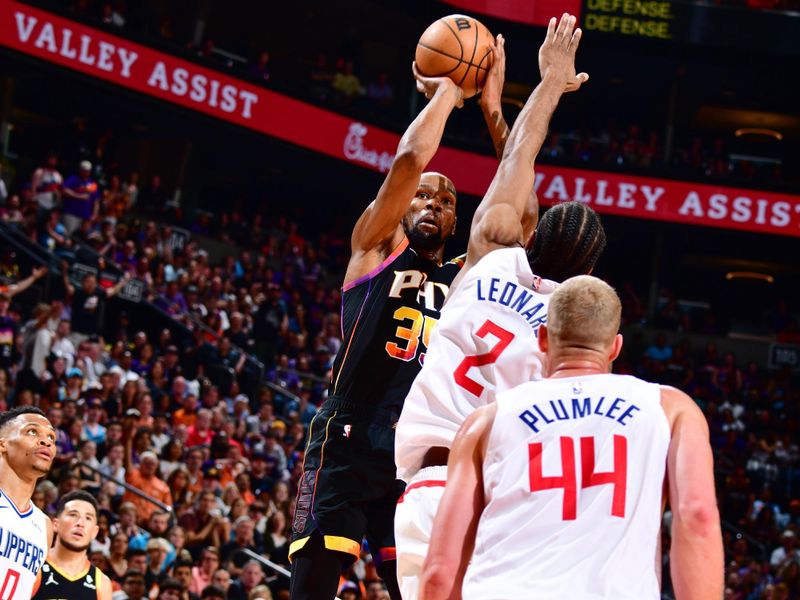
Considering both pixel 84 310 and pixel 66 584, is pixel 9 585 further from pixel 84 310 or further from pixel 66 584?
pixel 84 310

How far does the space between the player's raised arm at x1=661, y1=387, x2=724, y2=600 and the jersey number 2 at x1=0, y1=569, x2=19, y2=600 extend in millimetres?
4822

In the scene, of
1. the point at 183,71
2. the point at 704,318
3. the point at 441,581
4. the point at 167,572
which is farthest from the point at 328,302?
the point at 441,581

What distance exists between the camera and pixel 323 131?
22.8 m

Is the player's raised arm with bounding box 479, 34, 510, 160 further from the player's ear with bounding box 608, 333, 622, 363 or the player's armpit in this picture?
the player's armpit

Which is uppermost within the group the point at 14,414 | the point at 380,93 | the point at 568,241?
the point at 380,93

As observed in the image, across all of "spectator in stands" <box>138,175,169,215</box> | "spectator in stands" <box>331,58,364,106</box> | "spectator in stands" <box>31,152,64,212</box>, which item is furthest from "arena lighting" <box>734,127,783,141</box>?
"spectator in stands" <box>31,152,64,212</box>

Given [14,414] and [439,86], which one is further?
[14,414]

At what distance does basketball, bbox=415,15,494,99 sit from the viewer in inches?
200

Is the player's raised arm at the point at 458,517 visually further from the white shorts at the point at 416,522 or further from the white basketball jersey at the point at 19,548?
the white basketball jersey at the point at 19,548

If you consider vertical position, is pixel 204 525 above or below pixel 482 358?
below

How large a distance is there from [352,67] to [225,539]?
1694 centimetres

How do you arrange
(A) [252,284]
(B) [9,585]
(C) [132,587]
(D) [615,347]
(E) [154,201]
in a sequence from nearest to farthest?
(D) [615,347], (B) [9,585], (C) [132,587], (A) [252,284], (E) [154,201]

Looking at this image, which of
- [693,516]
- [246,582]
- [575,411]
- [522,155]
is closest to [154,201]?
[246,582]

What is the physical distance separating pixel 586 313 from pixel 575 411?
25cm
